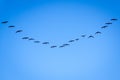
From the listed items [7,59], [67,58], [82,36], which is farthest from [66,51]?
[7,59]

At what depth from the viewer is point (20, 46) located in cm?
347

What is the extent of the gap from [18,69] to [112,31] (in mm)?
1952

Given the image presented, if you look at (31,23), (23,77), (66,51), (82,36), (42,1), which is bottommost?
(23,77)

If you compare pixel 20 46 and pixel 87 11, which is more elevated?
pixel 87 11

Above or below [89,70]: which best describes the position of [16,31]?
above

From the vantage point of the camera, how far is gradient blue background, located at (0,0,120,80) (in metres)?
3.45

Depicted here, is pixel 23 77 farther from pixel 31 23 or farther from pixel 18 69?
pixel 31 23

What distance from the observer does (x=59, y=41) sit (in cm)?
354

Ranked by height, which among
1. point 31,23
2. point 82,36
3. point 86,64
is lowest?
point 86,64

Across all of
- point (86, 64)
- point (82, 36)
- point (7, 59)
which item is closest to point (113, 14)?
point (82, 36)

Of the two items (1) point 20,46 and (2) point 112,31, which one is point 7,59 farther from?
(2) point 112,31

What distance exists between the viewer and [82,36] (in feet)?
11.7

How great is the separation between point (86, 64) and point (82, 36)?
0.55 metres

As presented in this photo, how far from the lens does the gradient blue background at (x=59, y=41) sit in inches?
136
